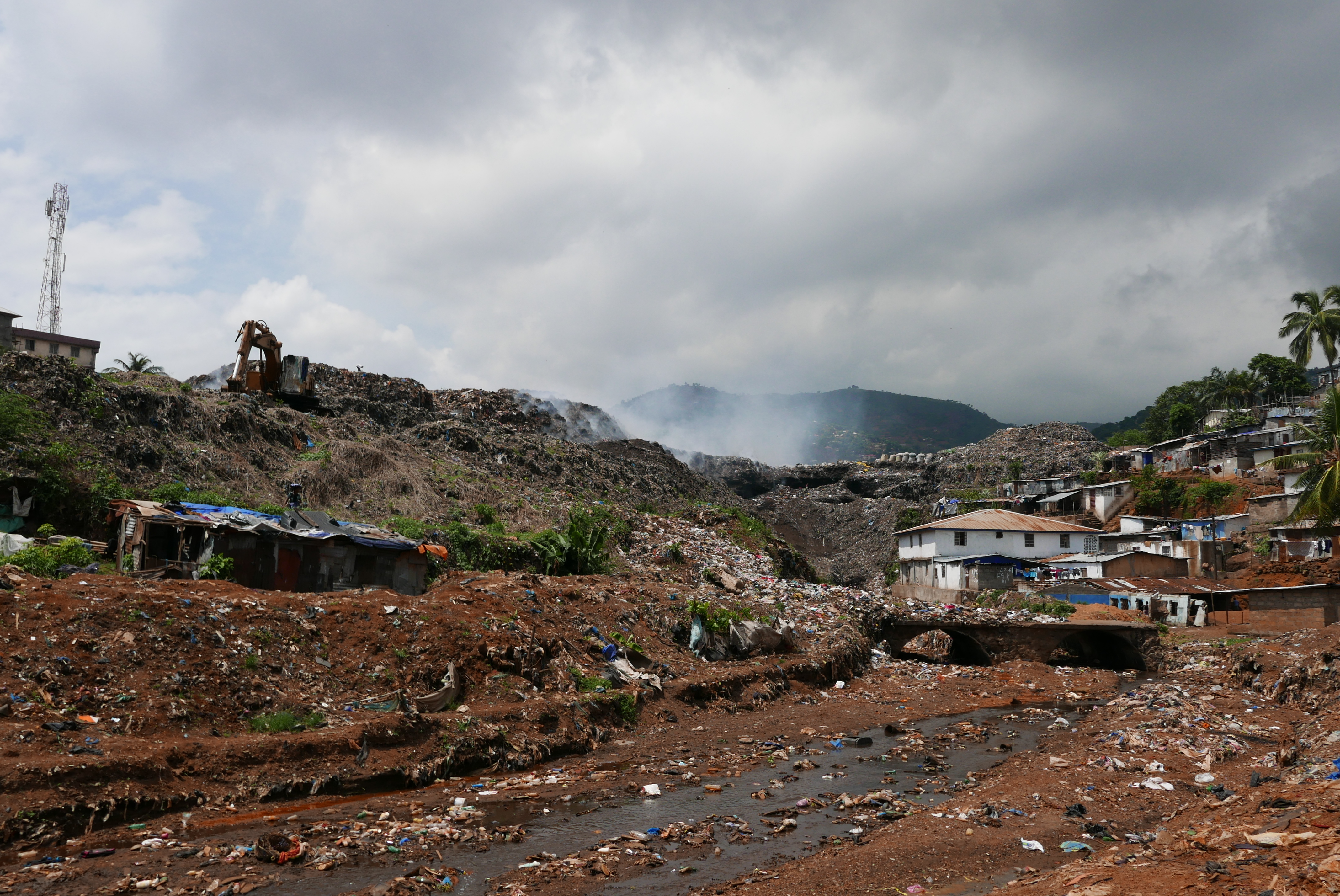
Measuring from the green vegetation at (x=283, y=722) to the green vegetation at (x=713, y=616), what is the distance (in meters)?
10.6

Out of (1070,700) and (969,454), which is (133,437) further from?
(969,454)

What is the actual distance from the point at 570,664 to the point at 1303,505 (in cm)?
2678

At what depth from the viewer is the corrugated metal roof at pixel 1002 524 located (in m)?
39.6

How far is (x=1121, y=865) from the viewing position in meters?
7.79

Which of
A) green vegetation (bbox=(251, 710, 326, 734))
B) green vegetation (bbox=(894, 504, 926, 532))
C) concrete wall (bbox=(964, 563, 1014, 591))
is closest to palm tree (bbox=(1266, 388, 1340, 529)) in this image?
concrete wall (bbox=(964, 563, 1014, 591))

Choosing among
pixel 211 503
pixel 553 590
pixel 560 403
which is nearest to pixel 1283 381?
pixel 560 403

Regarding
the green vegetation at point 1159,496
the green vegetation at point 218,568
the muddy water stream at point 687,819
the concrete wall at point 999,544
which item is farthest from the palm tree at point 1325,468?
the green vegetation at point 218,568

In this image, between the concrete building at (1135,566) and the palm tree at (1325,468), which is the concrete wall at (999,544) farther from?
the palm tree at (1325,468)

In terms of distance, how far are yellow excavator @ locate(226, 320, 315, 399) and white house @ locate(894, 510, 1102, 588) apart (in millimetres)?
30098

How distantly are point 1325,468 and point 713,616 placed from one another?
967 inches

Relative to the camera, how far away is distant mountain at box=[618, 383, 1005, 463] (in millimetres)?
107938

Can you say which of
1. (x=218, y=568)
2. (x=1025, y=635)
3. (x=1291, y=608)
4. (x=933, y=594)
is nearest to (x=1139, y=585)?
(x=1291, y=608)

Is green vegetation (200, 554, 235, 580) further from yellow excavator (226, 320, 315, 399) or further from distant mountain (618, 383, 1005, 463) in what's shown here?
distant mountain (618, 383, 1005, 463)

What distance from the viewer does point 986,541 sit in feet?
130
